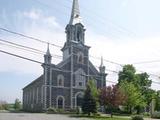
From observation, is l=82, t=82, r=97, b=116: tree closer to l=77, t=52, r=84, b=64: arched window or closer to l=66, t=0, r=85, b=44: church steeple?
l=77, t=52, r=84, b=64: arched window

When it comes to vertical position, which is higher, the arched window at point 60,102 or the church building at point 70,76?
the church building at point 70,76

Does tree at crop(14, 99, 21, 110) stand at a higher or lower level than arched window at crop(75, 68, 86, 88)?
lower

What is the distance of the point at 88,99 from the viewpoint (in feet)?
174

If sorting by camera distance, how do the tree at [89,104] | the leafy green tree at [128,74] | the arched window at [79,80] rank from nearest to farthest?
the tree at [89,104], the arched window at [79,80], the leafy green tree at [128,74]

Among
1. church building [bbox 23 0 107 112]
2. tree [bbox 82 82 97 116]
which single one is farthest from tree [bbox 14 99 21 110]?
tree [bbox 82 82 97 116]

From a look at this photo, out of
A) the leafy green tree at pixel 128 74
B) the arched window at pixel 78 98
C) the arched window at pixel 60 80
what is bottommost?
the arched window at pixel 78 98

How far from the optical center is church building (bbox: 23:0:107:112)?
6612cm

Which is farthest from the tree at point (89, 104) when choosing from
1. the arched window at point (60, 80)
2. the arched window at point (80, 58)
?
the arched window at point (80, 58)

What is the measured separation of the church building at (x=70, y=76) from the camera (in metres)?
66.1

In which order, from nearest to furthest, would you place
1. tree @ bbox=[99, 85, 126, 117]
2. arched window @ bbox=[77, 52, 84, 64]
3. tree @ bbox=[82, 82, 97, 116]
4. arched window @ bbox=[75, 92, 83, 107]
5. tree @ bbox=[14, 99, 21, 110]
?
tree @ bbox=[99, 85, 126, 117]
tree @ bbox=[82, 82, 97, 116]
arched window @ bbox=[75, 92, 83, 107]
arched window @ bbox=[77, 52, 84, 64]
tree @ bbox=[14, 99, 21, 110]

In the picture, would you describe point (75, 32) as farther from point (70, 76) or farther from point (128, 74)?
point (128, 74)

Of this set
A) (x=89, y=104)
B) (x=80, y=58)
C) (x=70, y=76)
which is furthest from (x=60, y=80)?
(x=89, y=104)

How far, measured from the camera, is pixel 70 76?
229 ft

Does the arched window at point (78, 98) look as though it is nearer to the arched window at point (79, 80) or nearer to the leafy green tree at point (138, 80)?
the arched window at point (79, 80)
